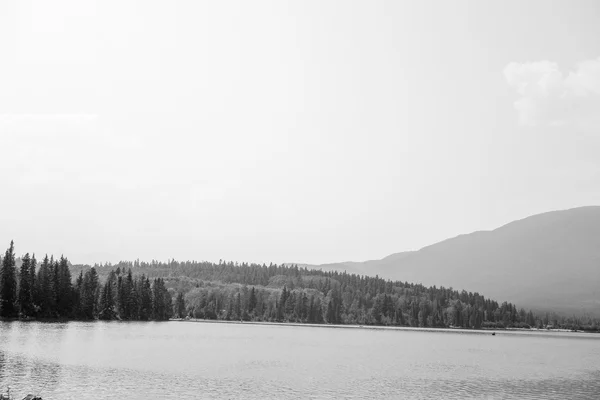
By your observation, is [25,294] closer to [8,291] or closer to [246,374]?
[8,291]

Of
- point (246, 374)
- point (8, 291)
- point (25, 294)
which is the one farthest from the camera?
point (25, 294)

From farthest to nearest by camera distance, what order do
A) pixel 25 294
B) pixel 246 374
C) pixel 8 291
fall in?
pixel 25 294 < pixel 8 291 < pixel 246 374

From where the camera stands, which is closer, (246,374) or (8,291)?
(246,374)

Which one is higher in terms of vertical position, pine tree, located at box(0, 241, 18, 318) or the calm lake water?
pine tree, located at box(0, 241, 18, 318)

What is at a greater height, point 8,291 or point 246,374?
point 8,291

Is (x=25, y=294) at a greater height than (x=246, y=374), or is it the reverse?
(x=25, y=294)

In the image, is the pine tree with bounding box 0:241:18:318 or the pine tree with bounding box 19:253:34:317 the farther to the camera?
the pine tree with bounding box 19:253:34:317

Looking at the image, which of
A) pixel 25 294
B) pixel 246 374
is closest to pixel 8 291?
pixel 25 294

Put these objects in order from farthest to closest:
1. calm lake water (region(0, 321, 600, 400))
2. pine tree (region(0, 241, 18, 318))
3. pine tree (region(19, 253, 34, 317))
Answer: pine tree (region(19, 253, 34, 317)) → pine tree (region(0, 241, 18, 318)) → calm lake water (region(0, 321, 600, 400))

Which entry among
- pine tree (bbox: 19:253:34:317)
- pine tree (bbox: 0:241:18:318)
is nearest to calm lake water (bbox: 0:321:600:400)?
pine tree (bbox: 0:241:18:318)

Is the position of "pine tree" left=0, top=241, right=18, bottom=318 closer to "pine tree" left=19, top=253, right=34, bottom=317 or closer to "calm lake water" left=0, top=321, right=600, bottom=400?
"pine tree" left=19, top=253, right=34, bottom=317

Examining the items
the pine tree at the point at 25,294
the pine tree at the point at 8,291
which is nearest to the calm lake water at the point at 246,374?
the pine tree at the point at 8,291

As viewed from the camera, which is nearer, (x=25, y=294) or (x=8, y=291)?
(x=8, y=291)

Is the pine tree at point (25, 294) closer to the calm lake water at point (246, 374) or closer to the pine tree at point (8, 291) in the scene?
the pine tree at point (8, 291)
